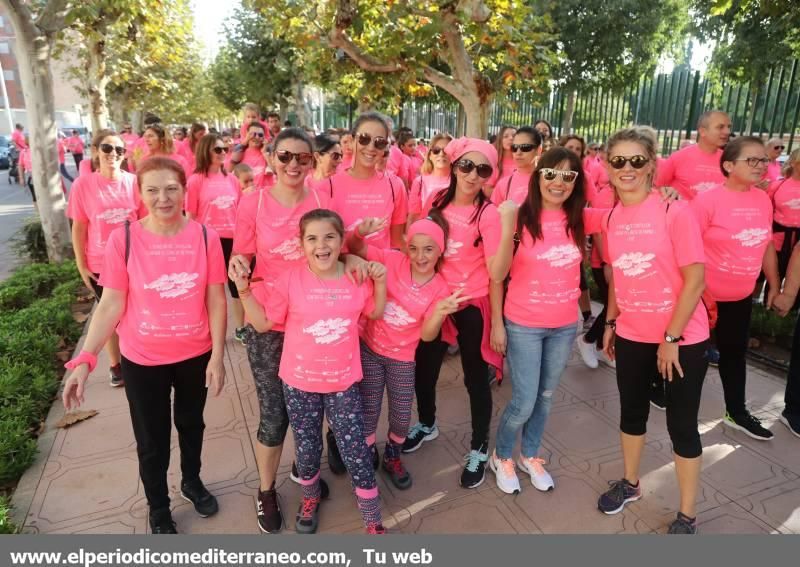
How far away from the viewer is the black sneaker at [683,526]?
2.59 meters

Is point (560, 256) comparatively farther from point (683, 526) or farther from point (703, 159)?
point (703, 159)

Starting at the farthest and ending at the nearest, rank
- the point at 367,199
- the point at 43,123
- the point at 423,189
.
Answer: the point at 43,123 < the point at 423,189 < the point at 367,199

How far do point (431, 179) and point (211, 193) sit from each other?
197 centimetres

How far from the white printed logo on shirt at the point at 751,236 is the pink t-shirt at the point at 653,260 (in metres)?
0.96

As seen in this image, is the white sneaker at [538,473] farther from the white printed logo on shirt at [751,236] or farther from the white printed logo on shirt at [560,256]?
the white printed logo on shirt at [751,236]

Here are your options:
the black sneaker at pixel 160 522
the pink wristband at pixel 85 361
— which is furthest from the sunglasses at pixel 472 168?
the black sneaker at pixel 160 522

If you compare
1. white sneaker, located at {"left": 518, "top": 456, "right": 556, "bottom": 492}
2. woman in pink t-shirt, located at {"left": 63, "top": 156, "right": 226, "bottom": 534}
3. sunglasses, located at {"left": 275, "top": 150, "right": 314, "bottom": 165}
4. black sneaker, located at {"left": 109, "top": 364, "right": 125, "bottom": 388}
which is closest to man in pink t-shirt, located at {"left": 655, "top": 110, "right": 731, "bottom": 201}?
white sneaker, located at {"left": 518, "top": 456, "right": 556, "bottom": 492}

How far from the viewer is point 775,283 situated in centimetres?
355

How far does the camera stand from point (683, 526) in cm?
260

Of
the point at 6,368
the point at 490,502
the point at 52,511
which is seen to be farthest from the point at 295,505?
the point at 6,368

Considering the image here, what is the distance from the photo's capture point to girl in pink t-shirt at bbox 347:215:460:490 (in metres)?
2.71

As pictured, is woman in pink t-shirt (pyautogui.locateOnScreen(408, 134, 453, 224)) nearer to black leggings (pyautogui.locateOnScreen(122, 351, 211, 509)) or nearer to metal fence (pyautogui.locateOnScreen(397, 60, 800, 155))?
black leggings (pyautogui.locateOnScreen(122, 351, 211, 509))

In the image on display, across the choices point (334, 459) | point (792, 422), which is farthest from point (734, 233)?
point (334, 459)

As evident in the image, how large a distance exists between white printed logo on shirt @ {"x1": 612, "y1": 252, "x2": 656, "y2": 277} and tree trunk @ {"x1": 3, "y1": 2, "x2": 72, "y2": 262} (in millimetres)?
7424
